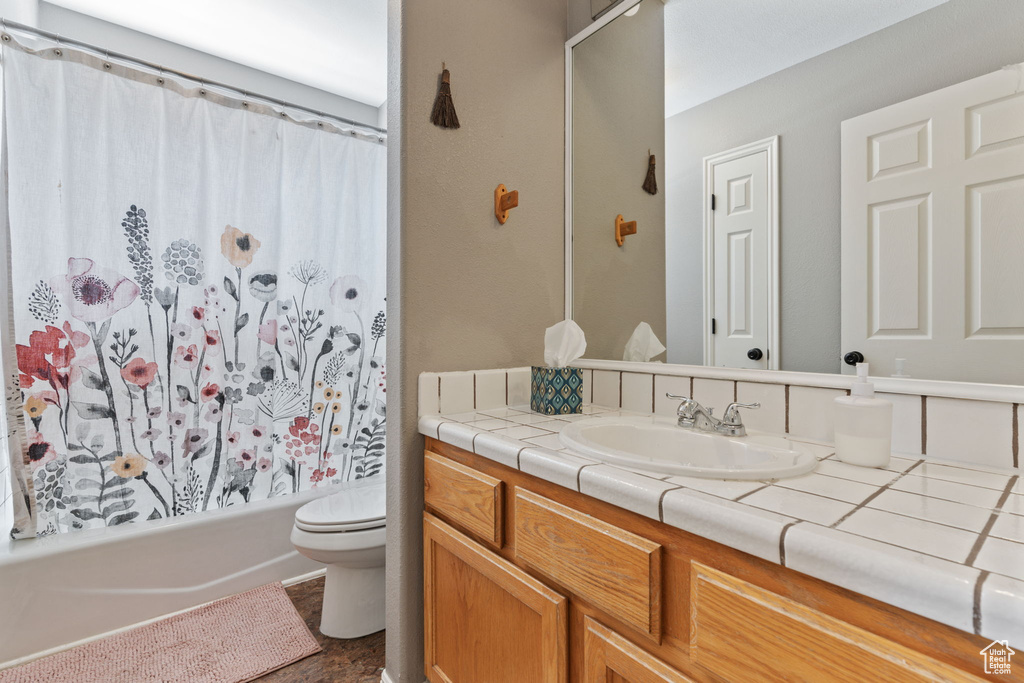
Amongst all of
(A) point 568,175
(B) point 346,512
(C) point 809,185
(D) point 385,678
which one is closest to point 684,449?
(C) point 809,185

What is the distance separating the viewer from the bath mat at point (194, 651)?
1444 mm

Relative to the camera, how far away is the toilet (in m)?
1.56

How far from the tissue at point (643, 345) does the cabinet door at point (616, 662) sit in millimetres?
752

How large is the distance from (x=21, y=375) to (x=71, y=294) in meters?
0.30

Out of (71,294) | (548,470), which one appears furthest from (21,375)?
(548,470)

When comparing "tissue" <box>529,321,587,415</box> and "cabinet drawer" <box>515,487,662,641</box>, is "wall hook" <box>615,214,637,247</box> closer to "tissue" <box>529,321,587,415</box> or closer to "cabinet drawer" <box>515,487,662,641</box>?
"tissue" <box>529,321,587,415</box>

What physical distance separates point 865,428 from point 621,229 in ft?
2.82

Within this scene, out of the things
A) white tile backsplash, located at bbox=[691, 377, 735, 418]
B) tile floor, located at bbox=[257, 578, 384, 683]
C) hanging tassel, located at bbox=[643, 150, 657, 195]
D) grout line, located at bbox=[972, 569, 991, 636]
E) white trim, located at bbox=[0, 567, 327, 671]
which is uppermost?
hanging tassel, located at bbox=[643, 150, 657, 195]

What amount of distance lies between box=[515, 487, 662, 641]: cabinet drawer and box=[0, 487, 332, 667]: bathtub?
1.50 metres

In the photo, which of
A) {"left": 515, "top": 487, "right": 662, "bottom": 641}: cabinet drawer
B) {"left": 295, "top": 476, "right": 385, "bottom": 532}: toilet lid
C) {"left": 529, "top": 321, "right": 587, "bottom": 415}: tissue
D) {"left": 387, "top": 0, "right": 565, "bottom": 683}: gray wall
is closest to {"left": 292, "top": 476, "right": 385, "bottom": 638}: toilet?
{"left": 295, "top": 476, "right": 385, "bottom": 532}: toilet lid

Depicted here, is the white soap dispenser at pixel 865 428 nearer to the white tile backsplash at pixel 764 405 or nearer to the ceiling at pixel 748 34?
the white tile backsplash at pixel 764 405

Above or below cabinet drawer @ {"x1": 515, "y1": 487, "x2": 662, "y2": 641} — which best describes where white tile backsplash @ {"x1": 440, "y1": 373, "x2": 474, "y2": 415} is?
above

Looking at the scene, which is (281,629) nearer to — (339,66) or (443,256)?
(443,256)

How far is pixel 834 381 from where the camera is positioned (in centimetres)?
97
